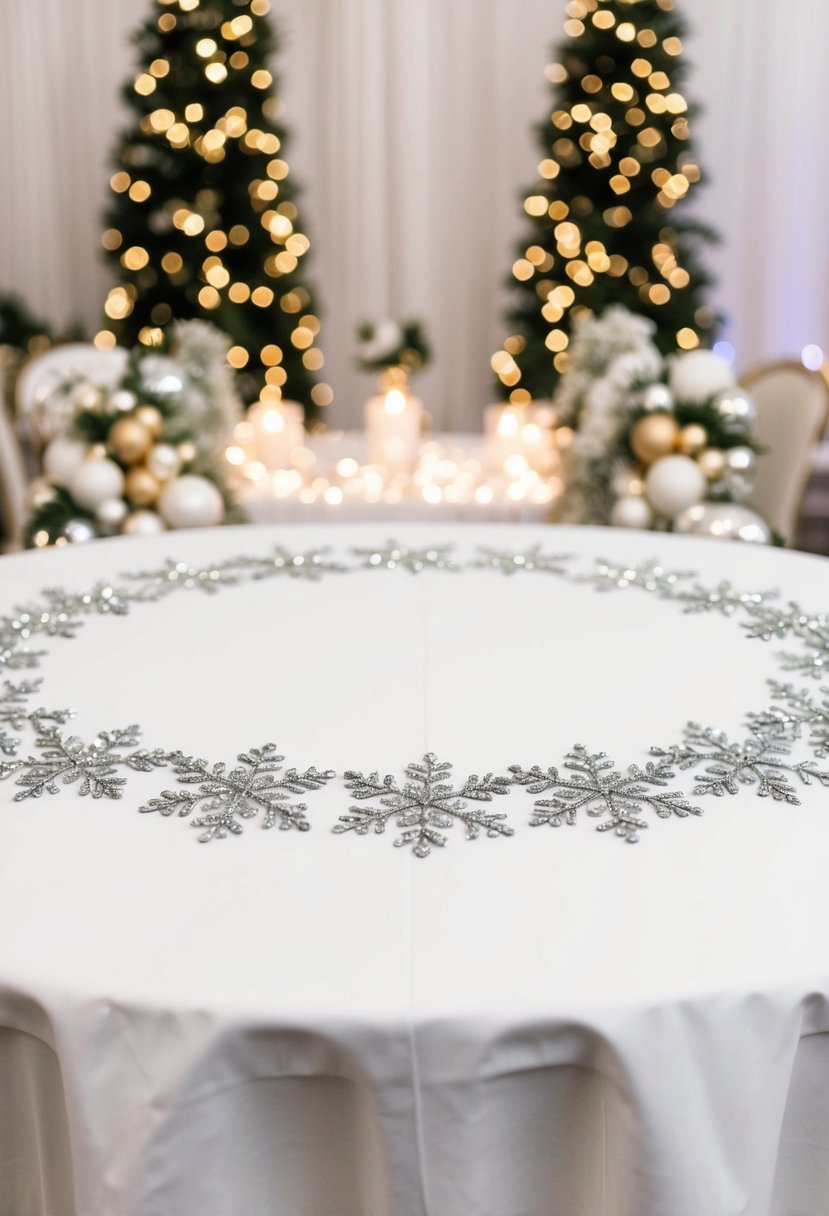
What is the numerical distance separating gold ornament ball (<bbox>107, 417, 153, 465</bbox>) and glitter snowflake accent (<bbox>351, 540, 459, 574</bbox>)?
103 cm

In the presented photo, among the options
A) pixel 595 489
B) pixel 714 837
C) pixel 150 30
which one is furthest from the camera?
pixel 150 30

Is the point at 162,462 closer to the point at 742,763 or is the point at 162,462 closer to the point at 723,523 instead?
the point at 723,523

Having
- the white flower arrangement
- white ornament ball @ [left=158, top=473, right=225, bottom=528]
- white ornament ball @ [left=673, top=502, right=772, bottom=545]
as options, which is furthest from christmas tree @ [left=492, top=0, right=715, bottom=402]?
white ornament ball @ [left=158, top=473, right=225, bottom=528]

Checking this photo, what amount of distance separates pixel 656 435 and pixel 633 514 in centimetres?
20

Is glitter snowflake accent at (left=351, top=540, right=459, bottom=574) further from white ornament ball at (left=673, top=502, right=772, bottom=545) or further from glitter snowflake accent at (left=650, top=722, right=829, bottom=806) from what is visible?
white ornament ball at (left=673, top=502, right=772, bottom=545)

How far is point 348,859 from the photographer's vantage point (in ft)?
3.10

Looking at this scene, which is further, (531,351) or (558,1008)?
(531,351)

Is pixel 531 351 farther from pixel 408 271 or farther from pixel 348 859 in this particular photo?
pixel 348 859

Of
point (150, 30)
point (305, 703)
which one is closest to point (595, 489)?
point (305, 703)

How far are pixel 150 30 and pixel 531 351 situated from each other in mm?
2258

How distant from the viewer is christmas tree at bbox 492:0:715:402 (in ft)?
16.4

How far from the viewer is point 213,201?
17.3ft

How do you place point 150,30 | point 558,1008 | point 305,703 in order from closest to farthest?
point 558,1008 < point 305,703 < point 150,30

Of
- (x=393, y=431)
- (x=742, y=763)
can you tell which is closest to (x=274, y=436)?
(x=393, y=431)
